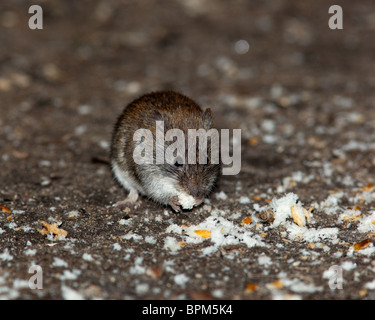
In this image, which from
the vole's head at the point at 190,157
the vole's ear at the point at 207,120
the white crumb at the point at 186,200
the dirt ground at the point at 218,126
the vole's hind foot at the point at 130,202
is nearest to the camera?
the dirt ground at the point at 218,126

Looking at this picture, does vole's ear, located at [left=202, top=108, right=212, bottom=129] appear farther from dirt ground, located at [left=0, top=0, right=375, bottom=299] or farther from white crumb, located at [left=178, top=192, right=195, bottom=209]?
dirt ground, located at [left=0, top=0, right=375, bottom=299]

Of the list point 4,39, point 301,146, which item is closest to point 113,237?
point 301,146

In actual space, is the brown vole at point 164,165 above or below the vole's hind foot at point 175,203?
above

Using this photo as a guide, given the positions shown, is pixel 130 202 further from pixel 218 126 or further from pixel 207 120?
pixel 218 126

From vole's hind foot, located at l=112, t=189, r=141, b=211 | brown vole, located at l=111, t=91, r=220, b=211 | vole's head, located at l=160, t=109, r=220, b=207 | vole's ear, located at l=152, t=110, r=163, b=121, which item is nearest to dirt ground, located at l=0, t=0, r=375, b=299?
vole's hind foot, located at l=112, t=189, r=141, b=211

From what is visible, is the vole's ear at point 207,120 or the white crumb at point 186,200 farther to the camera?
the vole's ear at point 207,120

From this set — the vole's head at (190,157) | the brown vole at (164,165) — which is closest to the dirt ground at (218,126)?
the brown vole at (164,165)

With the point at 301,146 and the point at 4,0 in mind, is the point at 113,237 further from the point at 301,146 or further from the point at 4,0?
the point at 4,0

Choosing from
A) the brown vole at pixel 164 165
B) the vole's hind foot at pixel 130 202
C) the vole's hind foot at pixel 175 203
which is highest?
the brown vole at pixel 164 165

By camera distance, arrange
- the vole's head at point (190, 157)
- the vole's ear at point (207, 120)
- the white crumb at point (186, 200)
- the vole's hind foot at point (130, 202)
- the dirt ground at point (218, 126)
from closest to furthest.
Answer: the dirt ground at point (218, 126) → the vole's head at point (190, 157) → the white crumb at point (186, 200) → the vole's ear at point (207, 120) → the vole's hind foot at point (130, 202)

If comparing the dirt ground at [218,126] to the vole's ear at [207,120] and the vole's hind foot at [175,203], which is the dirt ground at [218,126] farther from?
the vole's ear at [207,120]
